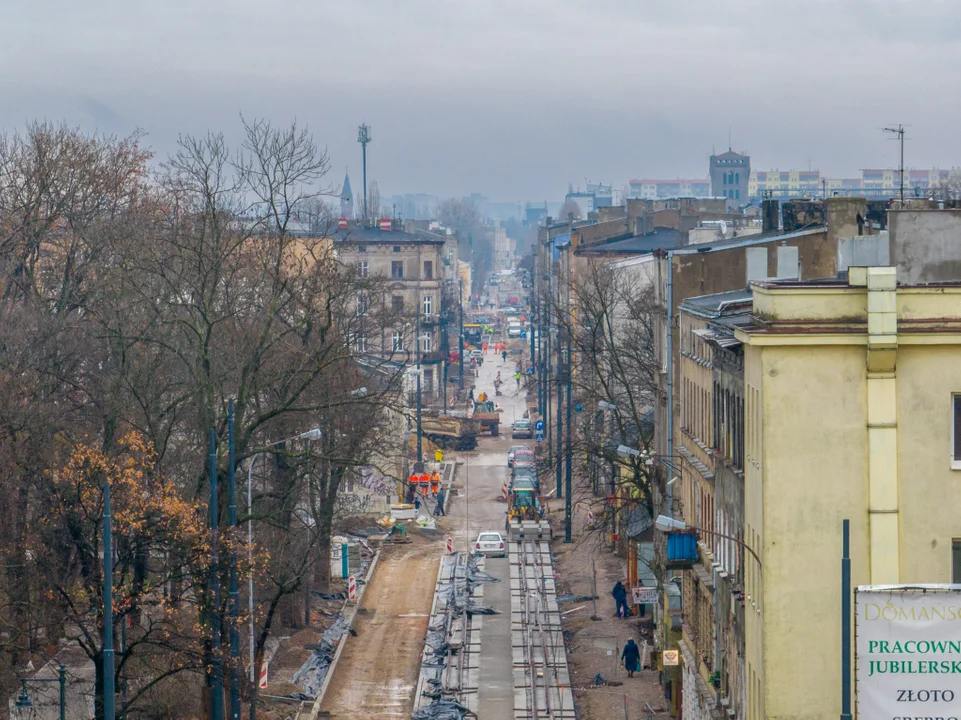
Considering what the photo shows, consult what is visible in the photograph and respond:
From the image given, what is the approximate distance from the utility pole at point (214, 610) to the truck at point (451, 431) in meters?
59.5

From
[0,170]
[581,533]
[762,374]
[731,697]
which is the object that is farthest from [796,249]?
[581,533]

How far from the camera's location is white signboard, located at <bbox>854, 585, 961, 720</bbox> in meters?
19.4

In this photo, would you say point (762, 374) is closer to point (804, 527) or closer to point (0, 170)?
point (804, 527)

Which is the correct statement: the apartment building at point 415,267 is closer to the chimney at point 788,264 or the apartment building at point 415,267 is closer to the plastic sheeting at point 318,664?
the plastic sheeting at point 318,664

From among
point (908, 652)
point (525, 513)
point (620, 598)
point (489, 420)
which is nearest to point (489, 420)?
point (489, 420)

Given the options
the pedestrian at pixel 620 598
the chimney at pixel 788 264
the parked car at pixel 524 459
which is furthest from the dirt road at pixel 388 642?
the parked car at pixel 524 459

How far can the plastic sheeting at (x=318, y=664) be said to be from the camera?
42.9m

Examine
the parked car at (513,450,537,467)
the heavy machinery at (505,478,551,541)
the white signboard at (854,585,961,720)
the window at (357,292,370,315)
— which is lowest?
the heavy machinery at (505,478,551,541)

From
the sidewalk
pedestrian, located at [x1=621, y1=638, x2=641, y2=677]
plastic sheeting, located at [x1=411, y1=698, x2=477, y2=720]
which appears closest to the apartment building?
the sidewalk

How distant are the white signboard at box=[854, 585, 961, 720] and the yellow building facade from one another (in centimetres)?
471

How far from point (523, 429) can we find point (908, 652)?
8536 cm

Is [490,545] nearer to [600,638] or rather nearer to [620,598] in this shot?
[620,598]

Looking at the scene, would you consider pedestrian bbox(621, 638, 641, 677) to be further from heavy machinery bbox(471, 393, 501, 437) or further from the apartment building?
the apartment building

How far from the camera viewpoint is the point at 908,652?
1942 cm
